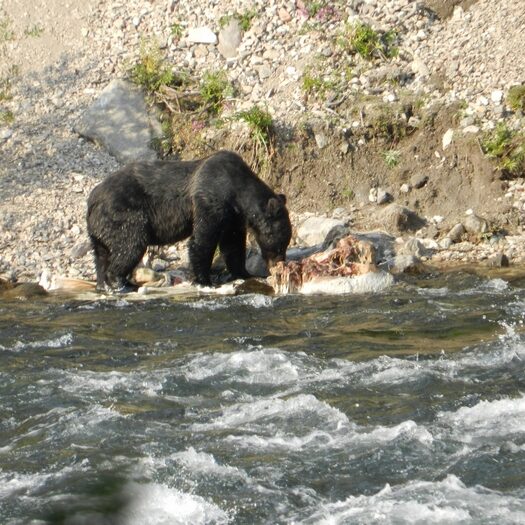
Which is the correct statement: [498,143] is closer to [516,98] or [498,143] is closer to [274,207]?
[516,98]

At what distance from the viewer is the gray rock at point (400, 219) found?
14.8 meters

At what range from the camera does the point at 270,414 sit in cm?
826

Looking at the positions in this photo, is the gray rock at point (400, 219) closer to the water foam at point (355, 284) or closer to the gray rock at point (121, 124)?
the water foam at point (355, 284)

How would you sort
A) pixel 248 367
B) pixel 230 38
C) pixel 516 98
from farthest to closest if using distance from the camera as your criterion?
pixel 230 38 < pixel 516 98 < pixel 248 367

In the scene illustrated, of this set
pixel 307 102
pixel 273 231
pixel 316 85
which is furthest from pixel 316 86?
pixel 273 231

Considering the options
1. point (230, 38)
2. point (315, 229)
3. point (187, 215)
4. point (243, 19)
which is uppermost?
point (243, 19)

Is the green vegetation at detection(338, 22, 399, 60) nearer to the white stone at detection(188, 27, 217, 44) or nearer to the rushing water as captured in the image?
the white stone at detection(188, 27, 217, 44)

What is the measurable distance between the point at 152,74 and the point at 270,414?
10068mm

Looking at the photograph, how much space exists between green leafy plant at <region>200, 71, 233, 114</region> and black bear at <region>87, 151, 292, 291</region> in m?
3.31

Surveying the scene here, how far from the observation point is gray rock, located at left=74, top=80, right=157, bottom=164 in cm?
1681

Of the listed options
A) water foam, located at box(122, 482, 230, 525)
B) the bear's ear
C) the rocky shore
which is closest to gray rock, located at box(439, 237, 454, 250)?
the rocky shore

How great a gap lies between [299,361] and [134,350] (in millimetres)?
1684

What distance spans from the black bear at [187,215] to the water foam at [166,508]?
685 cm

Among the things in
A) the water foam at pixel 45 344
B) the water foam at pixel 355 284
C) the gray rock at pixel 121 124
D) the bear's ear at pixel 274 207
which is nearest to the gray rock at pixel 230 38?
the gray rock at pixel 121 124
